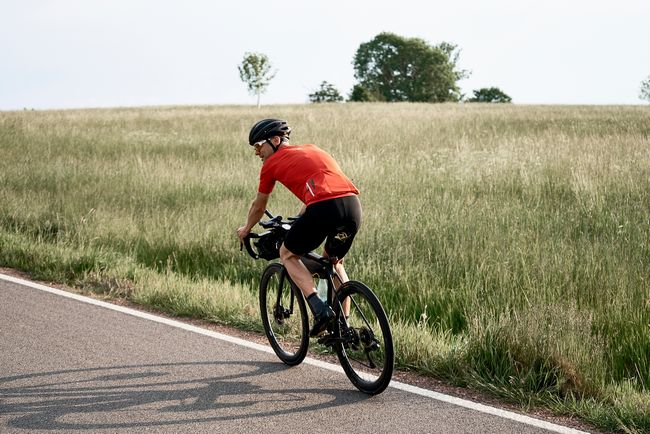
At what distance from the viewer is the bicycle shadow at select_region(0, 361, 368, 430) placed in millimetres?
4473

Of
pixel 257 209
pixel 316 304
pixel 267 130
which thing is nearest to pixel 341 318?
pixel 316 304

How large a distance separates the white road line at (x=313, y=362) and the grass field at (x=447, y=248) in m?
0.24

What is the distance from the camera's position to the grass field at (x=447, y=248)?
5.15 meters

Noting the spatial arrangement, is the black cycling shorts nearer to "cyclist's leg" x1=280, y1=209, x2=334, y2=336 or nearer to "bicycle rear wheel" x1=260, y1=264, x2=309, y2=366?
"cyclist's leg" x1=280, y1=209, x2=334, y2=336

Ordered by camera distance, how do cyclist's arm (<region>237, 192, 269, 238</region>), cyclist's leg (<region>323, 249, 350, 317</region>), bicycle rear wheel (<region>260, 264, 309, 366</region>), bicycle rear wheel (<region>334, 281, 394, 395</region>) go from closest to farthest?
1. bicycle rear wheel (<region>334, 281, 394, 395</region>)
2. cyclist's leg (<region>323, 249, 350, 317</region>)
3. cyclist's arm (<region>237, 192, 269, 238</region>)
4. bicycle rear wheel (<region>260, 264, 309, 366</region>)

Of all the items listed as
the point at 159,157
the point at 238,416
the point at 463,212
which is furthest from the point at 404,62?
the point at 238,416

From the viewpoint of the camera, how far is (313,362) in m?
5.62

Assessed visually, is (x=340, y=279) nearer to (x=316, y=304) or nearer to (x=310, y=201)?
(x=316, y=304)

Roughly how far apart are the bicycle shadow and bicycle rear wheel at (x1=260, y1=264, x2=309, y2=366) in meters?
0.24

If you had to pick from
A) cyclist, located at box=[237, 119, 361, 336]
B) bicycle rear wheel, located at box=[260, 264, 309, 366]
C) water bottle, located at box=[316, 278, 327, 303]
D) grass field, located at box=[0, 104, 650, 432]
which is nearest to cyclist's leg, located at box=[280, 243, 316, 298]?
cyclist, located at box=[237, 119, 361, 336]

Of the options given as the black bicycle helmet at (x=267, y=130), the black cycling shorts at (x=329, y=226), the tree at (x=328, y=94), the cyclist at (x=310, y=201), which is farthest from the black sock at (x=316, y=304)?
the tree at (x=328, y=94)

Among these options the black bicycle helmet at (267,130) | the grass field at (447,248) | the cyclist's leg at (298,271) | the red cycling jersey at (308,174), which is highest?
the black bicycle helmet at (267,130)

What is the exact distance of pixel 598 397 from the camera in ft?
15.4

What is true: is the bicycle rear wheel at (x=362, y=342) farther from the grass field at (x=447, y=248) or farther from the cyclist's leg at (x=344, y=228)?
the grass field at (x=447, y=248)
